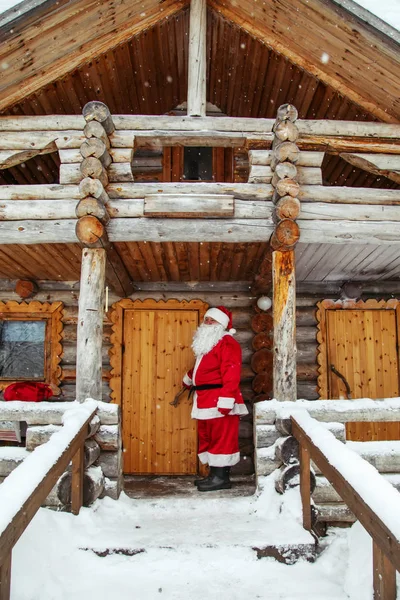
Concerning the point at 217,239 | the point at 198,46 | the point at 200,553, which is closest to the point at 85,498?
the point at 200,553

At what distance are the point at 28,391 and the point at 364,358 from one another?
522 centimetres

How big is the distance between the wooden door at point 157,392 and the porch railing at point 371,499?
402 cm

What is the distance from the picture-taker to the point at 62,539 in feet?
12.2

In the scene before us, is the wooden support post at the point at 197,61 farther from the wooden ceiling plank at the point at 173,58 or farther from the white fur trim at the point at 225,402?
the white fur trim at the point at 225,402

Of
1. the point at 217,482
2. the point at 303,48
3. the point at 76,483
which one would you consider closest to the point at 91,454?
the point at 76,483

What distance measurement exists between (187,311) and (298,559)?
4.54 m

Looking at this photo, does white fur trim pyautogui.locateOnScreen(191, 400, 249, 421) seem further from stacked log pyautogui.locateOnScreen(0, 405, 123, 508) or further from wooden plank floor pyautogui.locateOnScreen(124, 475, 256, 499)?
stacked log pyautogui.locateOnScreen(0, 405, 123, 508)

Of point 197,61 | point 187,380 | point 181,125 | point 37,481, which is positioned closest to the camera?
point 37,481

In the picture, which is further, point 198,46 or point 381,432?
point 381,432

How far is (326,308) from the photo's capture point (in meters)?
7.80

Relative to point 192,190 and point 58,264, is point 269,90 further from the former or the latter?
point 58,264

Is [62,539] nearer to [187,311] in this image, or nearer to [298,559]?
[298,559]

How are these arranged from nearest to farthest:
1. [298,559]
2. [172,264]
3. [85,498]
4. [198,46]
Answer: [298,559] < [85,498] < [198,46] < [172,264]

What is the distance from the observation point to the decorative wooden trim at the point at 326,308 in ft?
25.1
